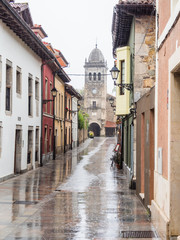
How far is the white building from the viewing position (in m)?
14.5

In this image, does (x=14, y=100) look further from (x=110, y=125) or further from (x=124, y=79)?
(x=110, y=125)

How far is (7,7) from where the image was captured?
13.1m

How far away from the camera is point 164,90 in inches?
270

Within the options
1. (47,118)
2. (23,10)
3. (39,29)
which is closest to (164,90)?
(23,10)

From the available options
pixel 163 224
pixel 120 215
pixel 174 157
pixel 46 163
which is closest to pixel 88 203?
pixel 120 215

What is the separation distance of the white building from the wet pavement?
1678 mm

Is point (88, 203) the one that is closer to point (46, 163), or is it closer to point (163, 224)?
point (163, 224)

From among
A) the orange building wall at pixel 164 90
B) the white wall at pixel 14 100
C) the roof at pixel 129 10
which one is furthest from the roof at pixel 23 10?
the orange building wall at pixel 164 90

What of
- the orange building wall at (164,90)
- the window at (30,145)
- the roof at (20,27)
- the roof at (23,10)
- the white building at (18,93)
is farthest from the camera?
the window at (30,145)

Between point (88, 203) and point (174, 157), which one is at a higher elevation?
point (174, 157)

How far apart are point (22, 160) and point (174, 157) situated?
12.8 meters

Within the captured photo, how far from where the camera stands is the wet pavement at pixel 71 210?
7258 millimetres

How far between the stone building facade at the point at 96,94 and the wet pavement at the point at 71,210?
67730 mm

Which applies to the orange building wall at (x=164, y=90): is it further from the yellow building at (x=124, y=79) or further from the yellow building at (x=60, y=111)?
the yellow building at (x=60, y=111)
